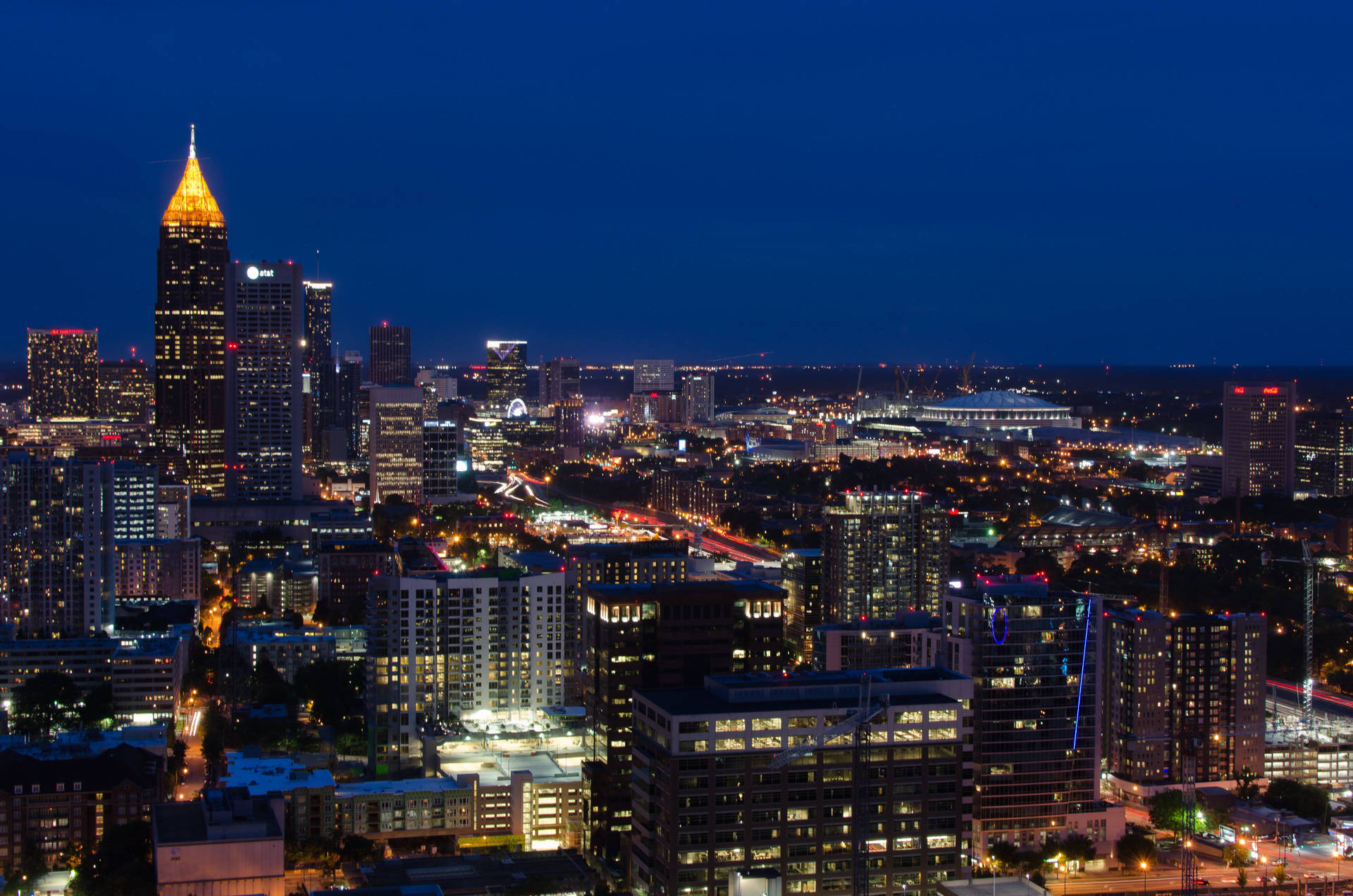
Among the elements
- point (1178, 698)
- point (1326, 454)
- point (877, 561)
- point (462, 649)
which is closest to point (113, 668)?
point (462, 649)

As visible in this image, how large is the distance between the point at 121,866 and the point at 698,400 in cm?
8822

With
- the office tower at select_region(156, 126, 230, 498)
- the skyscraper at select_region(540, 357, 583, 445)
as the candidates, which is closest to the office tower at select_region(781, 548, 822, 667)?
the office tower at select_region(156, 126, 230, 498)

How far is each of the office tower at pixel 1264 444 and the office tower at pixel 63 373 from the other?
52.6 m

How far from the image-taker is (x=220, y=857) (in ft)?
56.2

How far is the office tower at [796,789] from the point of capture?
15719 mm

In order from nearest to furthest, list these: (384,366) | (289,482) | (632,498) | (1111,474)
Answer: (289,482)
(632,498)
(1111,474)
(384,366)

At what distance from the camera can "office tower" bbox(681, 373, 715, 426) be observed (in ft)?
347

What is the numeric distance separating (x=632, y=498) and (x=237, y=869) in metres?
46.2

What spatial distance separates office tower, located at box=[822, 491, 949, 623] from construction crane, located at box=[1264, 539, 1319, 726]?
6.91 m

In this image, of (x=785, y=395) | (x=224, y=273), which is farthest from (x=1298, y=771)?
(x=785, y=395)

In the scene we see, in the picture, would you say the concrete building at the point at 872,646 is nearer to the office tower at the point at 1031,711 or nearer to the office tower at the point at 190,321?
the office tower at the point at 1031,711

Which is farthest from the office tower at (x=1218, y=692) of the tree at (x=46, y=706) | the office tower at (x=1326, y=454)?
the office tower at (x=1326, y=454)

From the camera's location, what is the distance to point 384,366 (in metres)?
98.4

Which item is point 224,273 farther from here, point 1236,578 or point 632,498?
point 1236,578
